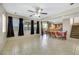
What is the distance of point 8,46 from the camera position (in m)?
2.88

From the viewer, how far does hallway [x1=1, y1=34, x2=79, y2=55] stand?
2775 millimetres

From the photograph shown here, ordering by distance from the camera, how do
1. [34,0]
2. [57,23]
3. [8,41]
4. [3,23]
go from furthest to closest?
1. [57,23]
2. [8,41]
3. [3,23]
4. [34,0]

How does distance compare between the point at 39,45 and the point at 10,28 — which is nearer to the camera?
the point at 10,28

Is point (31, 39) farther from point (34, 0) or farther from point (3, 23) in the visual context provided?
point (34, 0)

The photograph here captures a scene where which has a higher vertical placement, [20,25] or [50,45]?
[20,25]

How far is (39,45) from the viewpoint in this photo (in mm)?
3416

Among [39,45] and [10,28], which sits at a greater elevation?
[10,28]

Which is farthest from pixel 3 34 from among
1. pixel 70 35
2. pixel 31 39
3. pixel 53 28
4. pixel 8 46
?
pixel 70 35

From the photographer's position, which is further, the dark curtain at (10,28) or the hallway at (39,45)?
the hallway at (39,45)

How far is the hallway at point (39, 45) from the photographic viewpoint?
278 cm

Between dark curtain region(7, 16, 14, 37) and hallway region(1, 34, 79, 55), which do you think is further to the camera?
hallway region(1, 34, 79, 55)

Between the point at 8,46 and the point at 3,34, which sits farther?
the point at 8,46

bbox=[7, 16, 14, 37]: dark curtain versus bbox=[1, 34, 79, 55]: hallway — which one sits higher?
bbox=[7, 16, 14, 37]: dark curtain

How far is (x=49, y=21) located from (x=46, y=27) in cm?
20
